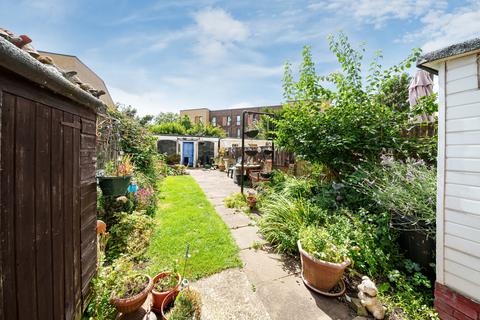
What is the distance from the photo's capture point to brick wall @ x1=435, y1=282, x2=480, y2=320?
162cm

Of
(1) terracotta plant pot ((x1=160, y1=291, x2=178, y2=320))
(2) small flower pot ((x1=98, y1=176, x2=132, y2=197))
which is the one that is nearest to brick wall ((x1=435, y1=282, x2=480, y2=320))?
(1) terracotta plant pot ((x1=160, y1=291, x2=178, y2=320))

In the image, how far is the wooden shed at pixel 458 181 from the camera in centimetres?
161

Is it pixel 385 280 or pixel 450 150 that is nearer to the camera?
pixel 450 150

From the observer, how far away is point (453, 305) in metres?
1.74

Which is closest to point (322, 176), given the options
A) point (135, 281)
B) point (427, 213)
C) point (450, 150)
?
point (427, 213)

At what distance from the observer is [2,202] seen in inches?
35.1

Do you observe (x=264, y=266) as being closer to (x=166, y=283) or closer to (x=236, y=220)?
(x=166, y=283)

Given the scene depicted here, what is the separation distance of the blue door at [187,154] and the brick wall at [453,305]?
50.5ft

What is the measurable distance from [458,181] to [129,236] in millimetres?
4332

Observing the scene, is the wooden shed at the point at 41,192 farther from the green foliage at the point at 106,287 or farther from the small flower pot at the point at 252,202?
the small flower pot at the point at 252,202

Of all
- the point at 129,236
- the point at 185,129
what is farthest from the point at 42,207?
the point at 185,129

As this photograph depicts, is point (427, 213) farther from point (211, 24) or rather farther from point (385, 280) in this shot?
point (211, 24)

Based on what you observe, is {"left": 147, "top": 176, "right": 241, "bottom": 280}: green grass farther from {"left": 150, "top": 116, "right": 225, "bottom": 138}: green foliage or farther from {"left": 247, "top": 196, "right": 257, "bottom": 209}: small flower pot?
{"left": 150, "top": 116, "right": 225, "bottom": 138}: green foliage

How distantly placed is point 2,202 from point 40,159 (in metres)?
0.36
